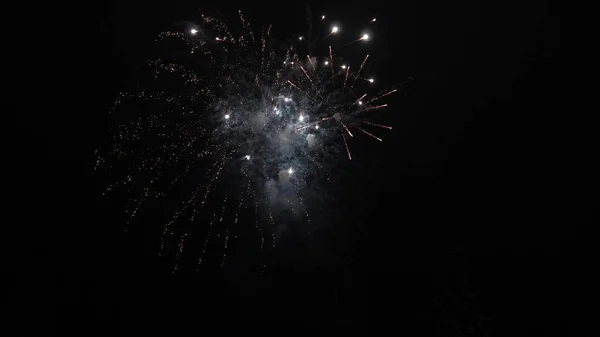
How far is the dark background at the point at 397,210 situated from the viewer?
28.0 ft

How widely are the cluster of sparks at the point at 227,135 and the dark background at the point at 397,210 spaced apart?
62 cm

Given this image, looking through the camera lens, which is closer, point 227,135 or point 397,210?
point 227,135

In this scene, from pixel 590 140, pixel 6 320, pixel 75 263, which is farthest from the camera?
pixel 590 140

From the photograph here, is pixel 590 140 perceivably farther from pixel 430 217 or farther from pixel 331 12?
pixel 331 12

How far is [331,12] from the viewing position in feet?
30.4

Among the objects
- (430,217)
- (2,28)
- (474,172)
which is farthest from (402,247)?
(2,28)

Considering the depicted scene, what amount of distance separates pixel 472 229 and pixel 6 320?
1130 cm

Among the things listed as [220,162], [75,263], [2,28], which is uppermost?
[2,28]

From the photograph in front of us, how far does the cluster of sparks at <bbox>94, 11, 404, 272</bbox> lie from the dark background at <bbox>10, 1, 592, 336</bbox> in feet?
2.05

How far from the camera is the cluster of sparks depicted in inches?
336

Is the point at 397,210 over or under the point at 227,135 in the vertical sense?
under

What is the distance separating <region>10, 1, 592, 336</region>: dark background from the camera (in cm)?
854

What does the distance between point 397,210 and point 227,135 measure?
16.1 feet

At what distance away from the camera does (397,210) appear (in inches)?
375
